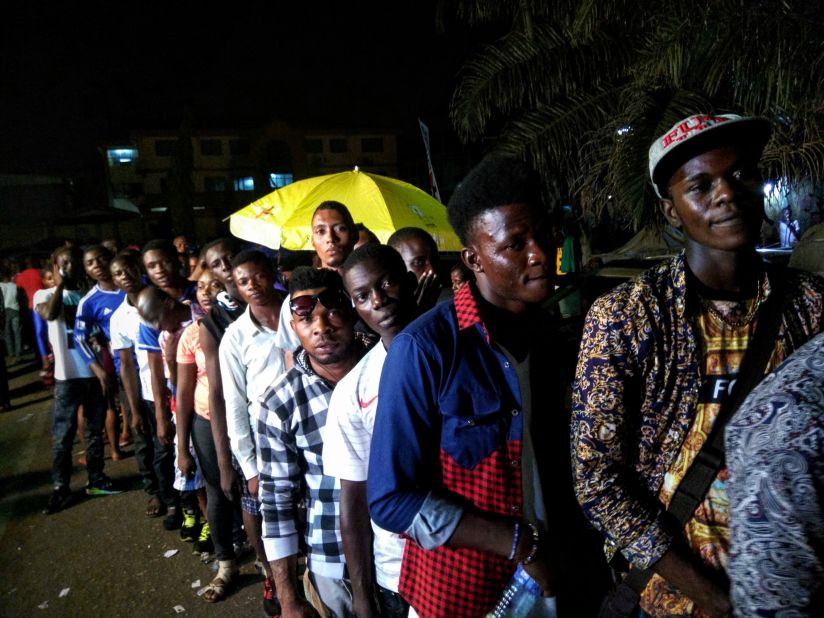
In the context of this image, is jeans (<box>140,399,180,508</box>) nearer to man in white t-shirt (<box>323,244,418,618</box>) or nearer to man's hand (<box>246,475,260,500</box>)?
man's hand (<box>246,475,260,500</box>)

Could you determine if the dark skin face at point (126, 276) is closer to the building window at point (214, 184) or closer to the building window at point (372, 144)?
the building window at point (372, 144)

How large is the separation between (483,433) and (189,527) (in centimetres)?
412

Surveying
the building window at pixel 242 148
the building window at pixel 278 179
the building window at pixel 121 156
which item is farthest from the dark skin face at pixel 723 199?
the building window at pixel 121 156

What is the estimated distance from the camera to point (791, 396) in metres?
0.99

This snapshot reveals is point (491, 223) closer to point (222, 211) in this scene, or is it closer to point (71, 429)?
point (71, 429)

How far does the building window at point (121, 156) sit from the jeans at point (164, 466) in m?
52.4

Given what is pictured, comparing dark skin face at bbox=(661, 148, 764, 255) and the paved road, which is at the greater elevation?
dark skin face at bbox=(661, 148, 764, 255)

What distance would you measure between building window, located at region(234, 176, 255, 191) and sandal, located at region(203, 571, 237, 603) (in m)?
49.6

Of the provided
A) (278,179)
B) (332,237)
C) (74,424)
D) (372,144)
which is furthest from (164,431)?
(372,144)

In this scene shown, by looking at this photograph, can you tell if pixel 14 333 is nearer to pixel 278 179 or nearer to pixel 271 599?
pixel 271 599

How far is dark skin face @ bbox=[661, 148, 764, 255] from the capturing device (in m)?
1.59

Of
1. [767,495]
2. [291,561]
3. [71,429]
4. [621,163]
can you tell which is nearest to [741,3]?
[621,163]

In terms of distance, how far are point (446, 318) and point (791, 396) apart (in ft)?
2.93

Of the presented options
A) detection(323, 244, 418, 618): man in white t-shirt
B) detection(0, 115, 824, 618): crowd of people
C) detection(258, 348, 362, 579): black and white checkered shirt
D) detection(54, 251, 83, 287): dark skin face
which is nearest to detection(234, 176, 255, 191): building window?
detection(54, 251, 83, 287): dark skin face
